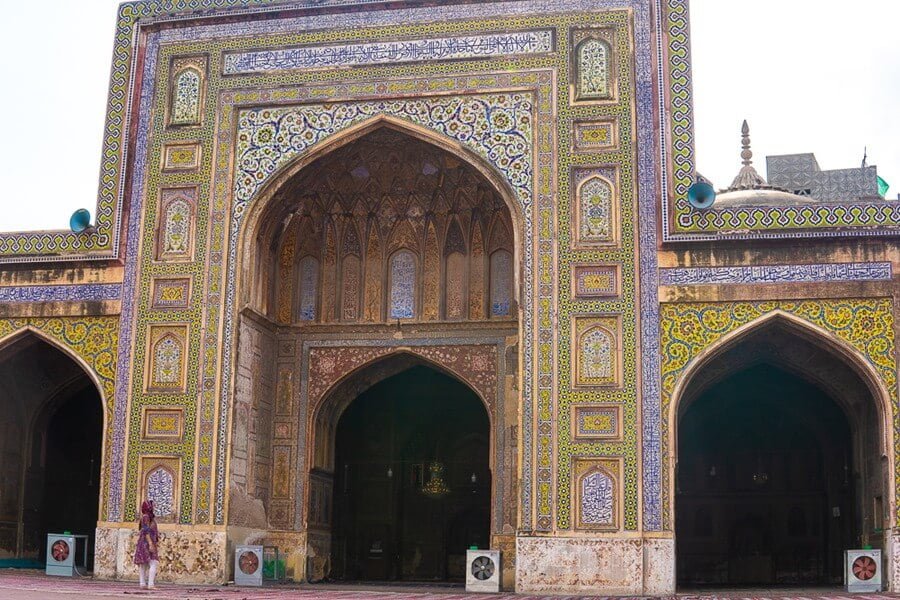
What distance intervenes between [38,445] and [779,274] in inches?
314

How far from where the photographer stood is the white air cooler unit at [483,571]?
10.9 meters

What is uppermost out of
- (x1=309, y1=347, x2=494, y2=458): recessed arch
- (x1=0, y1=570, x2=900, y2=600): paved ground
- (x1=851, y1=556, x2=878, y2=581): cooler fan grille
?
(x1=309, y1=347, x2=494, y2=458): recessed arch

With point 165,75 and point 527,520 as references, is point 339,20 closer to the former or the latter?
point 165,75

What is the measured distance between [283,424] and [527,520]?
3.05 meters

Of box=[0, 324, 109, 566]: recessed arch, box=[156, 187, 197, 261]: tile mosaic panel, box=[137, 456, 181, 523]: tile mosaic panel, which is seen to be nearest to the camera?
box=[137, 456, 181, 523]: tile mosaic panel

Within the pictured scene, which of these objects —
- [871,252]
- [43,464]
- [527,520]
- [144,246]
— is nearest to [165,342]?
[144,246]

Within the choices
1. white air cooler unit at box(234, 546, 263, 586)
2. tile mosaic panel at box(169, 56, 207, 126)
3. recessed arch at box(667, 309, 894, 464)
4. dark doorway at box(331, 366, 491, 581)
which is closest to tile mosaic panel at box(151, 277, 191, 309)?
tile mosaic panel at box(169, 56, 207, 126)

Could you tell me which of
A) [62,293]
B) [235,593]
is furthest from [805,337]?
[62,293]

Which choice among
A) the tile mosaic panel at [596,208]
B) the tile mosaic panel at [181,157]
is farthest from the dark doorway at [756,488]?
the tile mosaic panel at [181,157]

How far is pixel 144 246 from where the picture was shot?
39.1ft

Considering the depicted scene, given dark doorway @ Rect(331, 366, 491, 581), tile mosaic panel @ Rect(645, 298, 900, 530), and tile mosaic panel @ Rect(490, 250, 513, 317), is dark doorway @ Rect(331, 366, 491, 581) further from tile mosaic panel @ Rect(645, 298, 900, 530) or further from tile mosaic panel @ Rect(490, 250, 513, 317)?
tile mosaic panel @ Rect(645, 298, 900, 530)

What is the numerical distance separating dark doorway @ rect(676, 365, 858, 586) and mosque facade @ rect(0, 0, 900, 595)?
3.5 inches

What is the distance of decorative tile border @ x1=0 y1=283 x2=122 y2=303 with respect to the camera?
39.1 ft

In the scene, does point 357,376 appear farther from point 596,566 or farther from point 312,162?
point 596,566
